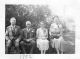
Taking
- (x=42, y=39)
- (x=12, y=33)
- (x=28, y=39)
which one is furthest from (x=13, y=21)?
(x=42, y=39)

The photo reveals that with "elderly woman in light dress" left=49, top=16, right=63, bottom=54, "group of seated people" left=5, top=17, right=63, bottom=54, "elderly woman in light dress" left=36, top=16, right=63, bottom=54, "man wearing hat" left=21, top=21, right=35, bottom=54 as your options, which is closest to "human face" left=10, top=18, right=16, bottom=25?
"group of seated people" left=5, top=17, right=63, bottom=54

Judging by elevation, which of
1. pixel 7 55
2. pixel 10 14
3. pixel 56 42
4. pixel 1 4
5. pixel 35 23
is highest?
pixel 1 4

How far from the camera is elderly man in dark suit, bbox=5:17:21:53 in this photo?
1.26 m

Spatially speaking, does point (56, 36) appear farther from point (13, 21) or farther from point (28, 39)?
point (13, 21)

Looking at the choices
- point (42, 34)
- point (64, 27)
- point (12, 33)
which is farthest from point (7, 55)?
point (64, 27)

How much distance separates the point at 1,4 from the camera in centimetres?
127

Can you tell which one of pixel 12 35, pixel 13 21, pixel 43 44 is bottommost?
pixel 43 44

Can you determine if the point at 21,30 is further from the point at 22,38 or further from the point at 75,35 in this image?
the point at 75,35

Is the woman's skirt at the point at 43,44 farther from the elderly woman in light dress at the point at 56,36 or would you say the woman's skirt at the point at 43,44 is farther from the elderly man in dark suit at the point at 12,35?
the elderly man in dark suit at the point at 12,35

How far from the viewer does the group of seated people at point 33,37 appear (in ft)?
4.11

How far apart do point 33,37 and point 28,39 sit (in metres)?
0.06

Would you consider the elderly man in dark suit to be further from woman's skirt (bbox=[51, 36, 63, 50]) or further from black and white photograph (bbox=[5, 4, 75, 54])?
woman's skirt (bbox=[51, 36, 63, 50])

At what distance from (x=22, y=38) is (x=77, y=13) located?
652 mm

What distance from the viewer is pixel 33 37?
126 centimetres
